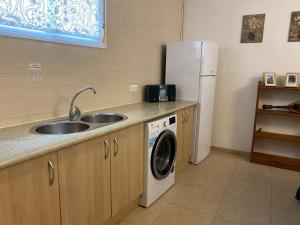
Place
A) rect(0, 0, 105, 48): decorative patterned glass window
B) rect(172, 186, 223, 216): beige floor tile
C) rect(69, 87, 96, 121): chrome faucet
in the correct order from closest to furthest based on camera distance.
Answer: rect(0, 0, 105, 48): decorative patterned glass window
rect(69, 87, 96, 121): chrome faucet
rect(172, 186, 223, 216): beige floor tile

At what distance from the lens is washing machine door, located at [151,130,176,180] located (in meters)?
2.27

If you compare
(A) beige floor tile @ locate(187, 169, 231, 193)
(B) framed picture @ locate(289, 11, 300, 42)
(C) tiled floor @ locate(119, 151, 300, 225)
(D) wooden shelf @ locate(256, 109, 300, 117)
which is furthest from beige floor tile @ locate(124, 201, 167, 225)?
(B) framed picture @ locate(289, 11, 300, 42)

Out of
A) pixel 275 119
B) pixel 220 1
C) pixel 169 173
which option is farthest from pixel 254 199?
pixel 220 1

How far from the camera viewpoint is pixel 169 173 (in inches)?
99.8

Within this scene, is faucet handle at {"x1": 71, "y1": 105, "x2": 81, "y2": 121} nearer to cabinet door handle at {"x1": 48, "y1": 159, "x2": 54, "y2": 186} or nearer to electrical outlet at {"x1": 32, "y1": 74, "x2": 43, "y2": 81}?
electrical outlet at {"x1": 32, "y1": 74, "x2": 43, "y2": 81}

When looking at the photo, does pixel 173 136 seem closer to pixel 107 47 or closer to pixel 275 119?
pixel 107 47

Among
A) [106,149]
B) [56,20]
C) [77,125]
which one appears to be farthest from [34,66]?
[106,149]

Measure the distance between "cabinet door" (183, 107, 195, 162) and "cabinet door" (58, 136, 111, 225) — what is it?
147 cm

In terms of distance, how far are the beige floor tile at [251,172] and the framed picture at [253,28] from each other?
1.77 m

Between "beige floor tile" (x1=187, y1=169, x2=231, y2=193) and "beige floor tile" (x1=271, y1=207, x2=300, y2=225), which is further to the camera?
"beige floor tile" (x1=187, y1=169, x2=231, y2=193)

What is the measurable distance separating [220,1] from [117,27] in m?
1.83

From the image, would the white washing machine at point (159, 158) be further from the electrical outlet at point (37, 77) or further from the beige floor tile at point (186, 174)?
the electrical outlet at point (37, 77)

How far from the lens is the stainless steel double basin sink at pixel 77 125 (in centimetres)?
176

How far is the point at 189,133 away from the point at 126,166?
4.52 ft
